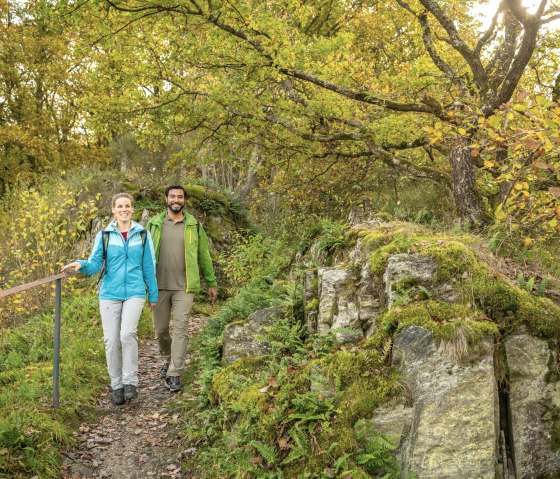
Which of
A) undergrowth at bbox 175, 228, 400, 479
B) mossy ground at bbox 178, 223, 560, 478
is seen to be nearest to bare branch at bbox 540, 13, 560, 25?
mossy ground at bbox 178, 223, 560, 478

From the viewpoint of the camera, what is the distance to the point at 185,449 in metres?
5.20

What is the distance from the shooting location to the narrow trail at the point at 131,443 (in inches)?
189

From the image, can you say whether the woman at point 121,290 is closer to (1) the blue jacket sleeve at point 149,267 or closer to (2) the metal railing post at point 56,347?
(1) the blue jacket sleeve at point 149,267

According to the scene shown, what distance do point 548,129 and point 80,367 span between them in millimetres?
Result: 5987

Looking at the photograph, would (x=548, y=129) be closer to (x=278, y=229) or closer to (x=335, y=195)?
(x=335, y=195)

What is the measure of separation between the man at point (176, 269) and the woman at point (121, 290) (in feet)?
1.87

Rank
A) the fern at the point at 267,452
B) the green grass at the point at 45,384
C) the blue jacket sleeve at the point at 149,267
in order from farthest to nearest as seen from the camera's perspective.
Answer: the blue jacket sleeve at the point at 149,267
the green grass at the point at 45,384
the fern at the point at 267,452

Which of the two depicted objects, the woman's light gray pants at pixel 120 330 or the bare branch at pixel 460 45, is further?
the bare branch at pixel 460 45

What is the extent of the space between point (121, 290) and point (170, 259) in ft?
3.03

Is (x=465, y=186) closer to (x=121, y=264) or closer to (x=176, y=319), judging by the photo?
(x=176, y=319)

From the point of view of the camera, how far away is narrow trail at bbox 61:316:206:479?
189 inches

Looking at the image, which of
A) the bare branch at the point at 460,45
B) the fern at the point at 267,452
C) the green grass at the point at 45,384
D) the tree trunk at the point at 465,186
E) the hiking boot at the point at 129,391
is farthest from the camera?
the bare branch at the point at 460,45

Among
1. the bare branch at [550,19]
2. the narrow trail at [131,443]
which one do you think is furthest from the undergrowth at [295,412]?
the bare branch at [550,19]

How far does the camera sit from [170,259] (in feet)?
21.5
